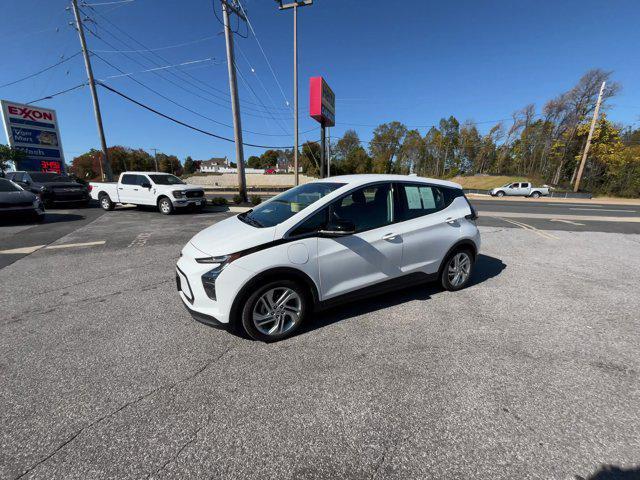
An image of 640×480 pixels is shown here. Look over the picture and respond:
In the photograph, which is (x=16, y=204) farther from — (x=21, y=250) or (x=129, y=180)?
(x=21, y=250)

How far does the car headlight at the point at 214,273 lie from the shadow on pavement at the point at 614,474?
280 cm

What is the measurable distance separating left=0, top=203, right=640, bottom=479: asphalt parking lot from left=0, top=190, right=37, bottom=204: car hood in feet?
22.2

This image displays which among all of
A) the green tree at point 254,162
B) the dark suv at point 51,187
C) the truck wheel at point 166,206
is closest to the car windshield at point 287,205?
the truck wheel at point 166,206

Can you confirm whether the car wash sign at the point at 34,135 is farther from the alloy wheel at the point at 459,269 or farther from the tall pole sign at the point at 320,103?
the alloy wheel at the point at 459,269

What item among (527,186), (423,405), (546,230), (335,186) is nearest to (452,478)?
(423,405)

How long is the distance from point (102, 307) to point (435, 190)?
4751 millimetres

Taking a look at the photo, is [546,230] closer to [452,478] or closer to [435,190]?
[435,190]

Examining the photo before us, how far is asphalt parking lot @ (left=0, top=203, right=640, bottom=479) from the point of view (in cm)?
173

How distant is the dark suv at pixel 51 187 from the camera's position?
12500 mm

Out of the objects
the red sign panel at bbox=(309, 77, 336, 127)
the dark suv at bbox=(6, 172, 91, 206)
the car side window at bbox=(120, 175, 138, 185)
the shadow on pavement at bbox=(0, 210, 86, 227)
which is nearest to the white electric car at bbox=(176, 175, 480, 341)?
the shadow on pavement at bbox=(0, 210, 86, 227)

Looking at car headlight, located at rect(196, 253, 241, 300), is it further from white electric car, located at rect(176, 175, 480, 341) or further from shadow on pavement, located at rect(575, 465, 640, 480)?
shadow on pavement, located at rect(575, 465, 640, 480)

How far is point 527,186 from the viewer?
2892 centimetres

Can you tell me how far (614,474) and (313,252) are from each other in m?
2.49

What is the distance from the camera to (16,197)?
29.0ft
